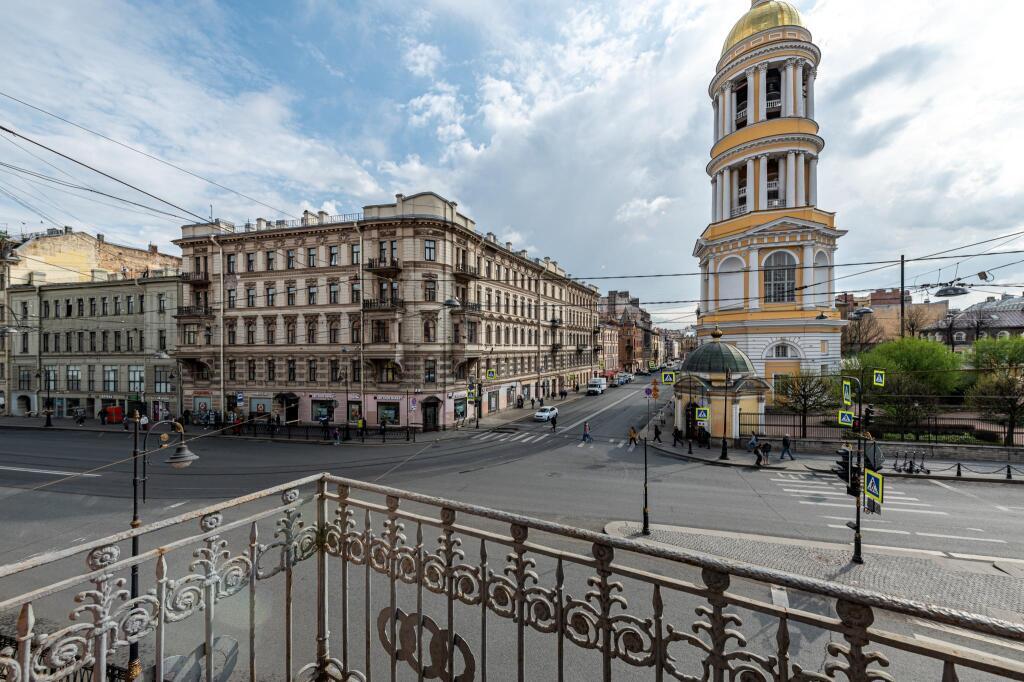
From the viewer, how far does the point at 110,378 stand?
35.7m

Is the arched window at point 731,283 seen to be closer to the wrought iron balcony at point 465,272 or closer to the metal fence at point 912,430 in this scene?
the metal fence at point 912,430

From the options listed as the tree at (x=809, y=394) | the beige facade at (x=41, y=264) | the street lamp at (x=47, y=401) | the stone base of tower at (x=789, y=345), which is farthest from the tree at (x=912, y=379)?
the street lamp at (x=47, y=401)

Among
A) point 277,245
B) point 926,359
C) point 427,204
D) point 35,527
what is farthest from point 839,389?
point 277,245

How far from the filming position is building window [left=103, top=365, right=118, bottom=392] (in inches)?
1401

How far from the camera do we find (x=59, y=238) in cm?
3853

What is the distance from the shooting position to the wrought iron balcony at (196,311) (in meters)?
32.2

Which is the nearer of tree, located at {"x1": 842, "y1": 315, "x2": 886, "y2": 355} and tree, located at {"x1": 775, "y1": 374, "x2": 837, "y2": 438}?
tree, located at {"x1": 775, "y1": 374, "x2": 837, "y2": 438}

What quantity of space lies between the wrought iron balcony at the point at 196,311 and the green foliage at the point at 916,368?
4404 cm

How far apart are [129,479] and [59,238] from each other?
3505 cm

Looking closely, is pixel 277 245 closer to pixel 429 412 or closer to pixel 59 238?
→ pixel 429 412

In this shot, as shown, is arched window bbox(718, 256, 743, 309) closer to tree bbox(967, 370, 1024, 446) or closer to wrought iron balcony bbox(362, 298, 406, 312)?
tree bbox(967, 370, 1024, 446)

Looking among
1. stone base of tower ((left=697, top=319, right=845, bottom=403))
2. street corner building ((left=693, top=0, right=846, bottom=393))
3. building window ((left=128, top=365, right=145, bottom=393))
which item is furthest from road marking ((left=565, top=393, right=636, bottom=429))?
building window ((left=128, top=365, right=145, bottom=393))

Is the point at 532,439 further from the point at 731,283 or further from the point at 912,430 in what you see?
the point at 912,430

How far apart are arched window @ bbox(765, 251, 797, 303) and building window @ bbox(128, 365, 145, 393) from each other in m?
49.2
